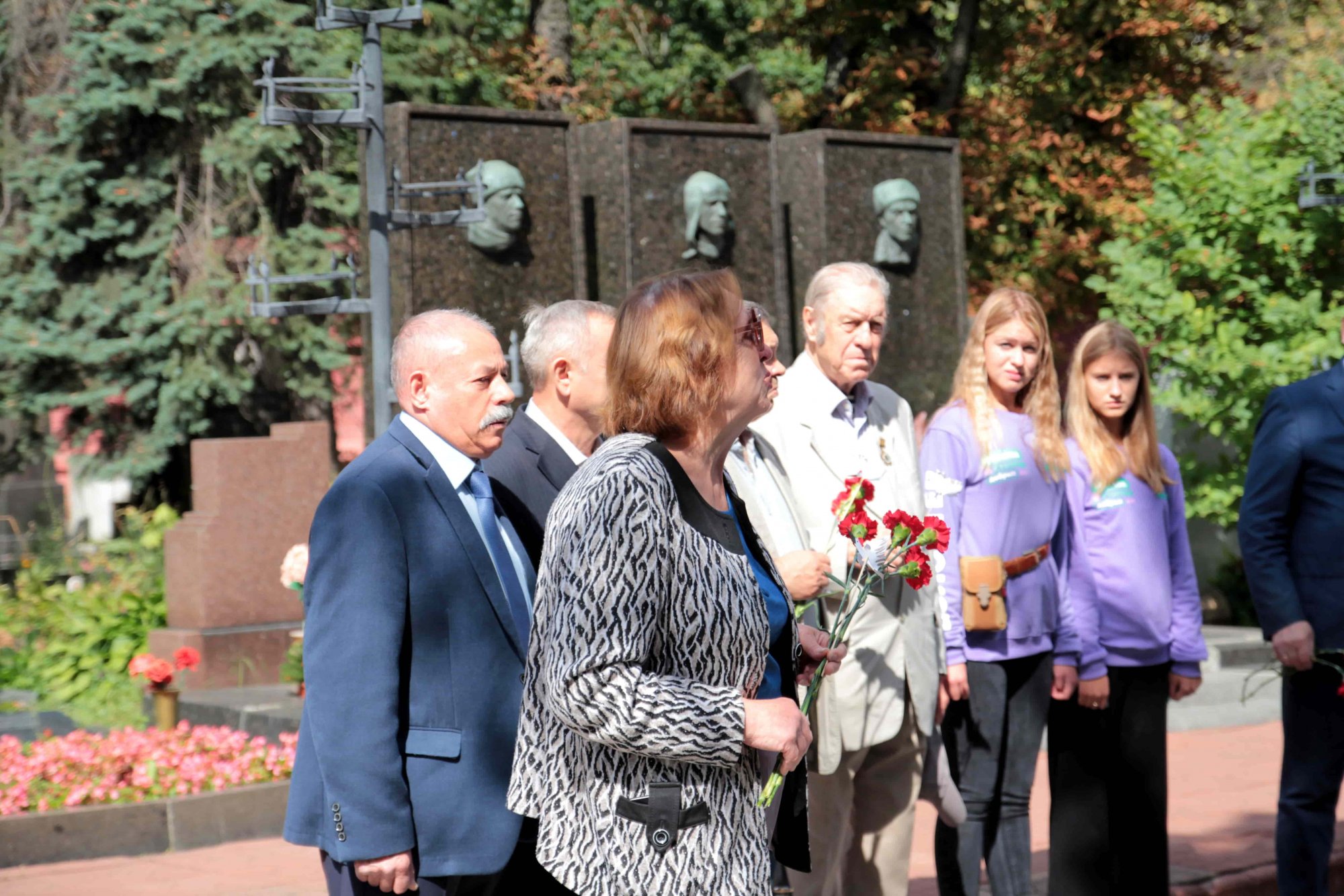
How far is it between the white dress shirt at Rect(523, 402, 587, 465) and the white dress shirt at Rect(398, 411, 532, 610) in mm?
671

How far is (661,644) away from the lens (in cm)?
270

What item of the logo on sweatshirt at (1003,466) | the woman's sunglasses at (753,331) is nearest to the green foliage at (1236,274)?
the logo on sweatshirt at (1003,466)

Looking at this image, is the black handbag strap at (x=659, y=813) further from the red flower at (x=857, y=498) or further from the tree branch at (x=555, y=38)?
the tree branch at (x=555, y=38)

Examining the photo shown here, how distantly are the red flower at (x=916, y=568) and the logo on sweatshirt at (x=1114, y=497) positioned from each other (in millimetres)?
1737

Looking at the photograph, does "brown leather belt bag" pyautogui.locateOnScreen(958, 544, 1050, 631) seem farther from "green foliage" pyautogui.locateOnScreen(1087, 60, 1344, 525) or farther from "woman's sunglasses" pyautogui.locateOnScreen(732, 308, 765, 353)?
"green foliage" pyautogui.locateOnScreen(1087, 60, 1344, 525)

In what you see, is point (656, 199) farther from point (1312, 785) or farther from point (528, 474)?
point (528, 474)

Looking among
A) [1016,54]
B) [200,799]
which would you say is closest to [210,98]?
[1016,54]

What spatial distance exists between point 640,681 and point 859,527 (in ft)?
3.66

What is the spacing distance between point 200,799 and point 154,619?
504 cm

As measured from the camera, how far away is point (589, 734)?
263cm

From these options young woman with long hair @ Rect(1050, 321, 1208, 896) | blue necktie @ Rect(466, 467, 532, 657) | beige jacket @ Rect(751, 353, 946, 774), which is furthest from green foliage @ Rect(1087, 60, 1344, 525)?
blue necktie @ Rect(466, 467, 532, 657)

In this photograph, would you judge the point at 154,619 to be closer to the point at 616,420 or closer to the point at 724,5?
the point at 616,420

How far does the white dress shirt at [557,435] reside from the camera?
4.12m

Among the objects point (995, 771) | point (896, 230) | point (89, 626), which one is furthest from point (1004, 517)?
point (89, 626)
